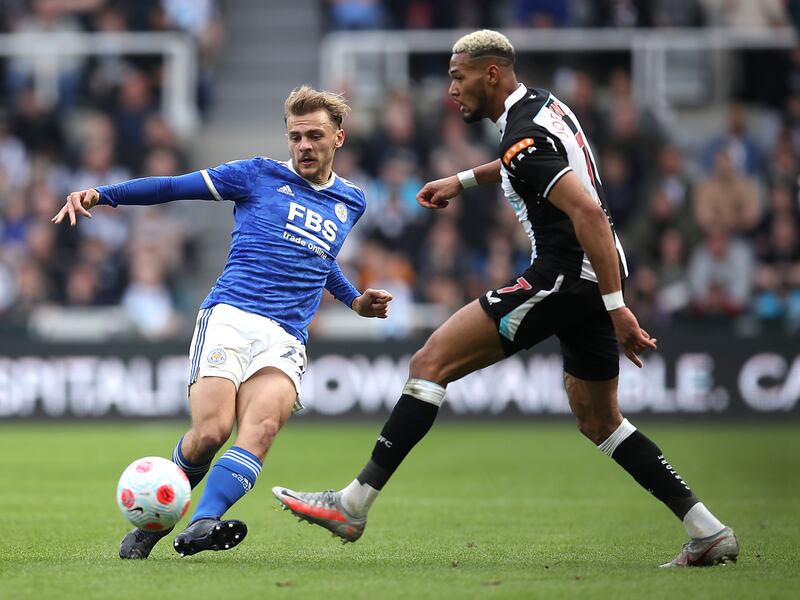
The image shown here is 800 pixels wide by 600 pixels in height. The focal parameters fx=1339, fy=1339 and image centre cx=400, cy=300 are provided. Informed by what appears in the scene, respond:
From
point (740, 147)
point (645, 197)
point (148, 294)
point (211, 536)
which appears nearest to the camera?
point (211, 536)

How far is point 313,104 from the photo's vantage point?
7148mm

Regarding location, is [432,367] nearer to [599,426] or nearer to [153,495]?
[599,426]

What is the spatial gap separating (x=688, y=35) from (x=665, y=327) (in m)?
5.23

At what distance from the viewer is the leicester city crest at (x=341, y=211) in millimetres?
7371

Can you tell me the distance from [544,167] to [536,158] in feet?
0.21

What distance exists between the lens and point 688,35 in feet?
64.2

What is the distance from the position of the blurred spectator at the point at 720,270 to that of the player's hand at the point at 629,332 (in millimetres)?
11017

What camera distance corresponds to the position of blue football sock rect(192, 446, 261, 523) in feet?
21.1

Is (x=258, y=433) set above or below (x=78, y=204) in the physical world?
below

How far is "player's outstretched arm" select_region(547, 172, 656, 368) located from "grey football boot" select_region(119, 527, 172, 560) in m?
2.47

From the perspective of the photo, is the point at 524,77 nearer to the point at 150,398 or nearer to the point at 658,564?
the point at 150,398

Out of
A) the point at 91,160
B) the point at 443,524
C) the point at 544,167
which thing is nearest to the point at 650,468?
the point at 544,167

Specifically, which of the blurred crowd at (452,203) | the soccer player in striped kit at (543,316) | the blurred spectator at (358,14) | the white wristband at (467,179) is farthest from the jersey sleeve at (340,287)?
the blurred spectator at (358,14)

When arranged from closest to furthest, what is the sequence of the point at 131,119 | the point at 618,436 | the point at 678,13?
the point at 618,436, the point at 131,119, the point at 678,13
